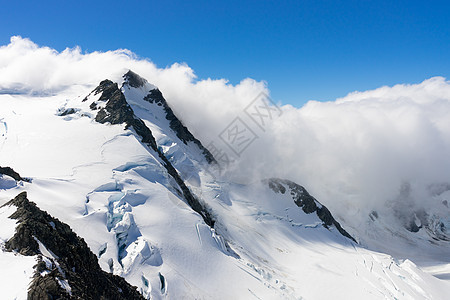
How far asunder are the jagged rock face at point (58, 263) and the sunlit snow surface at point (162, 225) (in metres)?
0.83

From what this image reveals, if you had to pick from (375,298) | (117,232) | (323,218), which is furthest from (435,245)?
(117,232)

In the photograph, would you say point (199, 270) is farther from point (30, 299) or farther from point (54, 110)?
point (54, 110)

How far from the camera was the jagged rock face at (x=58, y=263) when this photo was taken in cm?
1141

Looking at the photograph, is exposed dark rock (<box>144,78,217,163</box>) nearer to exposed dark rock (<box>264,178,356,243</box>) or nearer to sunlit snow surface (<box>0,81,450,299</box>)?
sunlit snow surface (<box>0,81,450,299</box>)

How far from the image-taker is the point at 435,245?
7092 inches

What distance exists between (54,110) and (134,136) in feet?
109

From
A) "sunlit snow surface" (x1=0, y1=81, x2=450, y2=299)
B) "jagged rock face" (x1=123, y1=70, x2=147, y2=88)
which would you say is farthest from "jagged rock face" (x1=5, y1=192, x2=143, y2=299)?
"jagged rock face" (x1=123, y1=70, x2=147, y2=88)

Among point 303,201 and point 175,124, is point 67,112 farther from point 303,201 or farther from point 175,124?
point 303,201

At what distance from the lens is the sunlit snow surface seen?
25906 mm

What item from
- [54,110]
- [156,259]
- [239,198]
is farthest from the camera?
[239,198]

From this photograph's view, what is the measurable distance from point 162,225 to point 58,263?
718 inches

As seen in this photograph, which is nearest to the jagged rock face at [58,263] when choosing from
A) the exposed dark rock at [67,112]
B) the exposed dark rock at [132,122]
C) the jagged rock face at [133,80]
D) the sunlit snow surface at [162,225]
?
the sunlit snow surface at [162,225]

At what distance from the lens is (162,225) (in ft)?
106

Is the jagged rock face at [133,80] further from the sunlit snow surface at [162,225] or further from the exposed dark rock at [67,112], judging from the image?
the exposed dark rock at [67,112]
